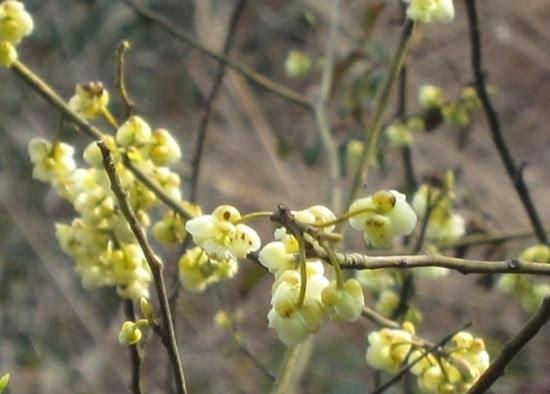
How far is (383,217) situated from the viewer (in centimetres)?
101

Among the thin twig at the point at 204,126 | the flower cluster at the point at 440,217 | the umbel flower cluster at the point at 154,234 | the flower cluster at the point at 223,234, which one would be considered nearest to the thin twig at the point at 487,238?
the flower cluster at the point at 440,217

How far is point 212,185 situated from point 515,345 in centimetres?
383

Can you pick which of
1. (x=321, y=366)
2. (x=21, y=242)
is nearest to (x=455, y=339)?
(x=321, y=366)

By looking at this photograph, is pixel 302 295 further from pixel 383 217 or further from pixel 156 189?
pixel 156 189

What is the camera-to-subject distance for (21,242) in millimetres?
4547

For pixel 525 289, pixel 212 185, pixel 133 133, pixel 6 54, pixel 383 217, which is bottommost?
pixel 383 217

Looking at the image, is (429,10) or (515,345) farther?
(429,10)

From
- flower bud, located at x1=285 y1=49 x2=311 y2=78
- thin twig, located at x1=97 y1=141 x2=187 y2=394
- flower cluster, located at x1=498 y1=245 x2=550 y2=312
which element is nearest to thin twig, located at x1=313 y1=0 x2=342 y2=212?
flower bud, located at x1=285 y1=49 x2=311 y2=78

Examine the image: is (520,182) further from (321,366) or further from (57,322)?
(57,322)

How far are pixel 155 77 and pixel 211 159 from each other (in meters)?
0.40

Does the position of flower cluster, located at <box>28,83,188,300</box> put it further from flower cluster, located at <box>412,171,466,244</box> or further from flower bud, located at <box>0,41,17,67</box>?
flower cluster, located at <box>412,171,466,244</box>

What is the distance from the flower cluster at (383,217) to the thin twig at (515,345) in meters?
0.13

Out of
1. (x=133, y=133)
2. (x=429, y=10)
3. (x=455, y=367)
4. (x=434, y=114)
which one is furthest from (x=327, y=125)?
(x=455, y=367)

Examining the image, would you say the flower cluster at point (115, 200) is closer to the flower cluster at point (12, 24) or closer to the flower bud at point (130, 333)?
the flower cluster at point (12, 24)
